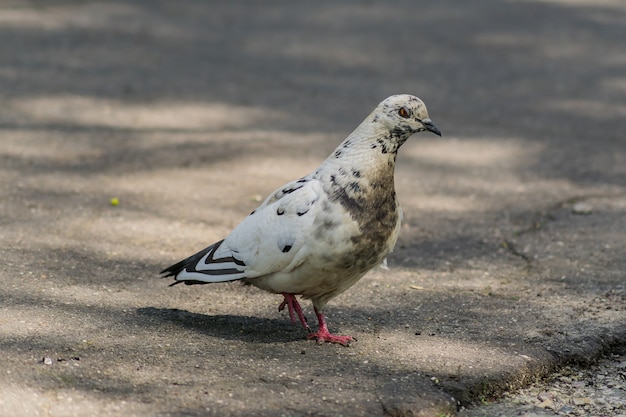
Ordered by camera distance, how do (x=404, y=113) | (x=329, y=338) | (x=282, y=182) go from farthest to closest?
(x=282, y=182) < (x=329, y=338) < (x=404, y=113)

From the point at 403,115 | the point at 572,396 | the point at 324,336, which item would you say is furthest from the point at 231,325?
the point at 572,396

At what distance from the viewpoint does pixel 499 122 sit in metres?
8.94

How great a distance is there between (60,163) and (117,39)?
3.74m

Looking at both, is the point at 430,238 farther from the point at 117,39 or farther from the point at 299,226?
the point at 117,39

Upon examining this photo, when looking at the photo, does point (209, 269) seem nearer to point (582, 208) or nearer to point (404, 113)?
point (404, 113)

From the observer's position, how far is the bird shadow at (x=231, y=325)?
4711 mm

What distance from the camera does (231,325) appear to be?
4.86 m

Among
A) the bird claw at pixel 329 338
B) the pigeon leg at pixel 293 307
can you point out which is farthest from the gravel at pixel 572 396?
the pigeon leg at pixel 293 307

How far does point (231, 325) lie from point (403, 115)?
1.41 metres

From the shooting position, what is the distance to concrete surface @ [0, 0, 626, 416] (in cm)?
425

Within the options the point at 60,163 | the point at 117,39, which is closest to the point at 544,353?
the point at 60,163

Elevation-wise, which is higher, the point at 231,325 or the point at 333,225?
the point at 333,225

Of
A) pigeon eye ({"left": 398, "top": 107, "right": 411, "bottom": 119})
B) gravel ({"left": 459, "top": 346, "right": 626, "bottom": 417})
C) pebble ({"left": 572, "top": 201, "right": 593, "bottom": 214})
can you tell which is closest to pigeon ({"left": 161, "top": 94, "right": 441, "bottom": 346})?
pigeon eye ({"left": 398, "top": 107, "right": 411, "bottom": 119})

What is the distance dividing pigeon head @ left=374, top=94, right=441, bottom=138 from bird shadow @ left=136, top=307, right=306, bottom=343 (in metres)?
1.18
